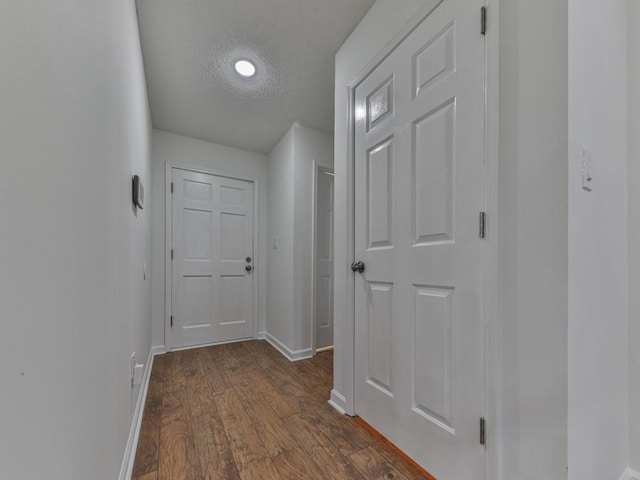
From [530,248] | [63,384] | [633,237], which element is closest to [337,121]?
[530,248]

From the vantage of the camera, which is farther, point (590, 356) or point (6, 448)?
point (590, 356)

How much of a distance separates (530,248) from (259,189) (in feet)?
9.97

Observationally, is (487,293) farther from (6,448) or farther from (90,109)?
(90,109)

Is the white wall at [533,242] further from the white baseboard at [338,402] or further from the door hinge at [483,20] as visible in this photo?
the white baseboard at [338,402]

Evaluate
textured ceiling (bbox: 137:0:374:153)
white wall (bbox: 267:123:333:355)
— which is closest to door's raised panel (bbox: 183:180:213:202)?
textured ceiling (bbox: 137:0:374:153)

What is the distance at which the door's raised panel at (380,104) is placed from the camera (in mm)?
1463

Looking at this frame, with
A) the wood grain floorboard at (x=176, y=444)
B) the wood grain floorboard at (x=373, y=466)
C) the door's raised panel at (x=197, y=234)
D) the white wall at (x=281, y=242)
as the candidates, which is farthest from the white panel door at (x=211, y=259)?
the wood grain floorboard at (x=373, y=466)

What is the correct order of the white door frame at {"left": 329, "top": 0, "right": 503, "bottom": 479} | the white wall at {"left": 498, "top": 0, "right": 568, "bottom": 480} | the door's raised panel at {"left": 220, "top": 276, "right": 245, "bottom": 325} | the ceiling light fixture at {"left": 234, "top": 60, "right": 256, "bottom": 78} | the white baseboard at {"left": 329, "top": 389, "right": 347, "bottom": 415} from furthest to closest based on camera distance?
the door's raised panel at {"left": 220, "top": 276, "right": 245, "bottom": 325}, the ceiling light fixture at {"left": 234, "top": 60, "right": 256, "bottom": 78}, the white baseboard at {"left": 329, "top": 389, "right": 347, "bottom": 415}, the white door frame at {"left": 329, "top": 0, "right": 503, "bottom": 479}, the white wall at {"left": 498, "top": 0, "right": 568, "bottom": 480}

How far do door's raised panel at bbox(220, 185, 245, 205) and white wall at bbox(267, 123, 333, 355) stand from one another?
62 cm

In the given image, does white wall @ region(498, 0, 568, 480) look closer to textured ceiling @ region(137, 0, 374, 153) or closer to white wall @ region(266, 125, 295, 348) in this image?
textured ceiling @ region(137, 0, 374, 153)

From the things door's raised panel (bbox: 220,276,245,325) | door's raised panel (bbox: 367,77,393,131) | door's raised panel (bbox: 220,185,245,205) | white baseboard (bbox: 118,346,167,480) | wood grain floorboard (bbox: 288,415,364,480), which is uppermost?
door's raised panel (bbox: 367,77,393,131)

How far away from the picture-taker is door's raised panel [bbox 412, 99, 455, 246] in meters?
1.15

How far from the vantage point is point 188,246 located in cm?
305

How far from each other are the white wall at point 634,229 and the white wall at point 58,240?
191 centimetres
